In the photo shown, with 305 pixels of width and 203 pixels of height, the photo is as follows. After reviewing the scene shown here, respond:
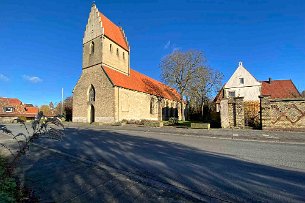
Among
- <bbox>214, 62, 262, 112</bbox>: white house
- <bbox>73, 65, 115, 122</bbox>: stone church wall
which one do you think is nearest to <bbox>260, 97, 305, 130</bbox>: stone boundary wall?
<bbox>214, 62, 262, 112</bbox>: white house

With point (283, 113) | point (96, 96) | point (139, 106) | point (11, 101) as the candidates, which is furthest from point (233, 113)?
point (11, 101)

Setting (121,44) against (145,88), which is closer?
(121,44)

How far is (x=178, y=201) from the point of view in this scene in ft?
11.3

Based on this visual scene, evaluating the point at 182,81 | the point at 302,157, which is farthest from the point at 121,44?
the point at 302,157

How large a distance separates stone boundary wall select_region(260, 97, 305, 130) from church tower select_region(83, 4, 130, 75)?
24.9m

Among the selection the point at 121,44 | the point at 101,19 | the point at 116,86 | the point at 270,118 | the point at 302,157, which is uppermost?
the point at 101,19

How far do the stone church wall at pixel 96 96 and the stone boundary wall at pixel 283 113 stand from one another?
20734mm

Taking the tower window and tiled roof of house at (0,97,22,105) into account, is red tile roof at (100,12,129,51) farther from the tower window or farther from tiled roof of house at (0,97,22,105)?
tiled roof of house at (0,97,22,105)

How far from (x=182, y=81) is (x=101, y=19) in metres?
18.1

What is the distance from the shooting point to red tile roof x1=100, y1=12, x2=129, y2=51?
35750 mm

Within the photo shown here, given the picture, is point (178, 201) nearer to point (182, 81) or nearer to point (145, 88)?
point (182, 81)

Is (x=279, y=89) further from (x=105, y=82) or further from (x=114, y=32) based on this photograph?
(x=114, y=32)

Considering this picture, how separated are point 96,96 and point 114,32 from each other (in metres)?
13.9

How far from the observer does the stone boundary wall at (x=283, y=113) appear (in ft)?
52.1
